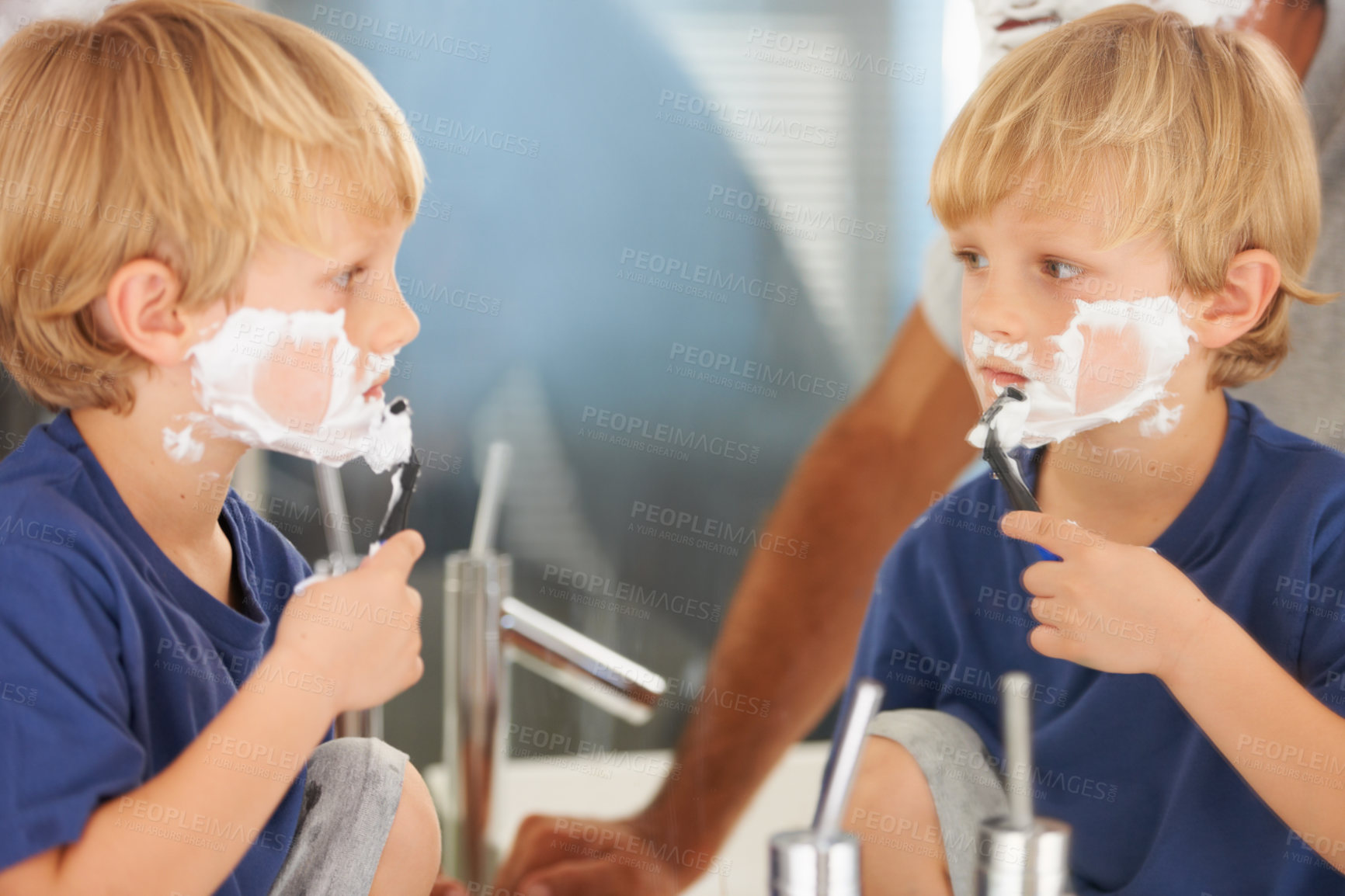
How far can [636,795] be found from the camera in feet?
3.30

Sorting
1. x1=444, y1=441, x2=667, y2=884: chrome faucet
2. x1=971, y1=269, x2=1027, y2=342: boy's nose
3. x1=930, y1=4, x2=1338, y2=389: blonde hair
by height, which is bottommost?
x1=444, y1=441, x2=667, y2=884: chrome faucet

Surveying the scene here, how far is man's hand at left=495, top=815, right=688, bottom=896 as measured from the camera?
0.99 metres

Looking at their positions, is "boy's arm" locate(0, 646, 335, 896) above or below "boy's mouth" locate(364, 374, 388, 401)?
below

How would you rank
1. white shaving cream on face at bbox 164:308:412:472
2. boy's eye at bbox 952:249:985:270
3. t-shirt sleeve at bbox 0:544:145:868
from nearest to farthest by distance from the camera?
t-shirt sleeve at bbox 0:544:145:868 → white shaving cream on face at bbox 164:308:412:472 → boy's eye at bbox 952:249:985:270

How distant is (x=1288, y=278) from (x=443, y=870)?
776 mm

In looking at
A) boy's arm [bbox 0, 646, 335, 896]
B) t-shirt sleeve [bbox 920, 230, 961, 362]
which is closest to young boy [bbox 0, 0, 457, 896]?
boy's arm [bbox 0, 646, 335, 896]

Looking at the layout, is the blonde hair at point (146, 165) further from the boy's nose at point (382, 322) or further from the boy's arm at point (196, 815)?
the boy's arm at point (196, 815)

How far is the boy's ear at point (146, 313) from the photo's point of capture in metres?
0.62

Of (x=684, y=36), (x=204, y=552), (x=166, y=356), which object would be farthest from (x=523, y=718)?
(x=684, y=36)

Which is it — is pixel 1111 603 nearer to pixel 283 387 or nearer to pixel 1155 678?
pixel 1155 678

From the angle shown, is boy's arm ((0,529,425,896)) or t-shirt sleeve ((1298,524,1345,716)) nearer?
boy's arm ((0,529,425,896))

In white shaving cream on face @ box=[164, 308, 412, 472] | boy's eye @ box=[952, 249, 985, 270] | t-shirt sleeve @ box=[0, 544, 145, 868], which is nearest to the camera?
t-shirt sleeve @ box=[0, 544, 145, 868]

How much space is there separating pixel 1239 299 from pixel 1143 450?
0.36 ft

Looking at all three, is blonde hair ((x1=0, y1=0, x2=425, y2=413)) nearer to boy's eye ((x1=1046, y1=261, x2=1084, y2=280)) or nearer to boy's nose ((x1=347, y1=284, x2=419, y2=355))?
boy's nose ((x1=347, y1=284, x2=419, y2=355))
